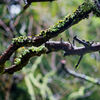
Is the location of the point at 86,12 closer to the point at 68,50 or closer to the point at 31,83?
the point at 68,50

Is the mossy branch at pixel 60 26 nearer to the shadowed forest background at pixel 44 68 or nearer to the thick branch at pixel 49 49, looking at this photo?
the thick branch at pixel 49 49

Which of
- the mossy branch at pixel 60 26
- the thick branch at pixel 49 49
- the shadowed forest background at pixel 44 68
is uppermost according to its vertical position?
the mossy branch at pixel 60 26

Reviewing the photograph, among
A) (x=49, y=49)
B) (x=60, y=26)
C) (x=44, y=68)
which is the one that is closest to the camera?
(x=60, y=26)

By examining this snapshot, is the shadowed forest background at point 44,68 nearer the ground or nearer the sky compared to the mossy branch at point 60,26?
nearer the ground

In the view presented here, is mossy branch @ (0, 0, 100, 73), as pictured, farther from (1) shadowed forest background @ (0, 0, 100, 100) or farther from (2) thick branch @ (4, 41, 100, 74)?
(1) shadowed forest background @ (0, 0, 100, 100)

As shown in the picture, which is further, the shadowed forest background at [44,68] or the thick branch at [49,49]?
the shadowed forest background at [44,68]

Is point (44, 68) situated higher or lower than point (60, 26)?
lower

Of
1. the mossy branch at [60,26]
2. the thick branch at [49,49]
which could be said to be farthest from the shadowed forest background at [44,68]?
the mossy branch at [60,26]

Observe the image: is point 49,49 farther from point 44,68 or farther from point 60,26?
point 44,68

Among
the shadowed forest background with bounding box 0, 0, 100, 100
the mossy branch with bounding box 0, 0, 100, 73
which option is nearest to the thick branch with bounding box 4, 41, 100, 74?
the mossy branch with bounding box 0, 0, 100, 73

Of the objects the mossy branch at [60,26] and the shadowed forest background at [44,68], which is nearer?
the mossy branch at [60,26]

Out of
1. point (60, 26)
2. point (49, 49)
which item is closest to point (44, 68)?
point (49, 49)

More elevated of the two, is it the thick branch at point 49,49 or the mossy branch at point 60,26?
the mossy branch at point 60,26

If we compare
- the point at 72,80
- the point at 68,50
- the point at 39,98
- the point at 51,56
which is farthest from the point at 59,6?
the point at 68,50
